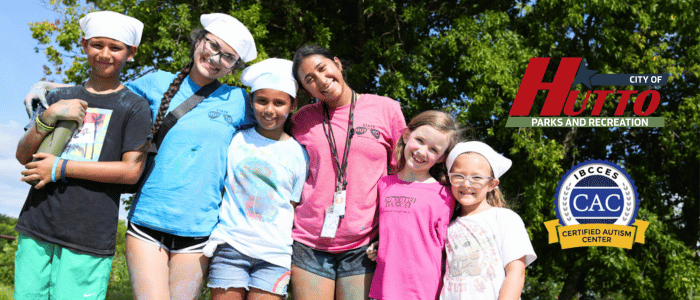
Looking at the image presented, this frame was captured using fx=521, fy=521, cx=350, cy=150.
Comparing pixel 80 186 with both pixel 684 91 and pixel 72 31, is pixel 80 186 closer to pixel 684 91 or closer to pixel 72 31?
pixel 72 31

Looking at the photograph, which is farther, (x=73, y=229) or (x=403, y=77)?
(x=403, y=77)

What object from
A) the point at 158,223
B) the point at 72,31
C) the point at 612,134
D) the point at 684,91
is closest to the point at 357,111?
the point at 158,223

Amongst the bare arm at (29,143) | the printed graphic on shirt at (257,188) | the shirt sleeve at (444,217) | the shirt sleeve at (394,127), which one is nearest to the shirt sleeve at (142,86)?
the bare arm at (29,143)

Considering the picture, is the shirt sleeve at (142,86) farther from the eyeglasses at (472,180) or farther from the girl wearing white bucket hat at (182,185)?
the eyeglasses at (472,180)

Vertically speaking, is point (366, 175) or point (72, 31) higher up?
point (72, 31)

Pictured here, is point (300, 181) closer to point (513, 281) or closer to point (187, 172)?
point (187, 172)

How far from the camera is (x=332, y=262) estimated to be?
297 centimetres

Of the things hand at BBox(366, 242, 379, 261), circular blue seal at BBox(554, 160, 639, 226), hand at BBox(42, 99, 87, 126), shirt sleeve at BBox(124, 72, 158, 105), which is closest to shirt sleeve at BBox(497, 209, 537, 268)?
hand at BBox(366, 242, 379, 261)

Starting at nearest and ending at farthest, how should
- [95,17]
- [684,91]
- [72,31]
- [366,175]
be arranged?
1. [95,17]
2. [366,175]
3. [72,31]
4. [684,91]

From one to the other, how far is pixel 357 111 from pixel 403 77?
6.22 meters

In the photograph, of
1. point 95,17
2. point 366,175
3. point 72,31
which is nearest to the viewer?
point 95,17

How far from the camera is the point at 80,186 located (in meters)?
2.66

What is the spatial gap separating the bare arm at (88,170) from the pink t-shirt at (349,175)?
36.8 inches

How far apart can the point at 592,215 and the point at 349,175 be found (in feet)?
25.6
